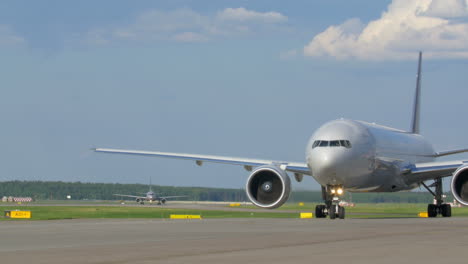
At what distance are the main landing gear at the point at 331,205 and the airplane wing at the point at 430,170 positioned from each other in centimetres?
509

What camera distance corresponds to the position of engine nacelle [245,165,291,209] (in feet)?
118

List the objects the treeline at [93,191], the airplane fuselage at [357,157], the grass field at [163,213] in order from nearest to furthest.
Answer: the airplane fuselage at [357,157] → the grass field at [163,213] → the treeline at [93,191]

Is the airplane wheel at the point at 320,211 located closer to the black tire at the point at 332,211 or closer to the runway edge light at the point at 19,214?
the black tire at the point at 332,211

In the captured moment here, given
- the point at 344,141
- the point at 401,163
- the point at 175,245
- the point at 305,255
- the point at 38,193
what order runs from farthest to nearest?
the point at 38,193 < the point at 401,163 < the point at 344,141 < the point at 175,245 < the point at 305,255

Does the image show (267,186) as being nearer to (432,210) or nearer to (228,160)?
(228,160)

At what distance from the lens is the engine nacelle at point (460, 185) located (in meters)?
34.2

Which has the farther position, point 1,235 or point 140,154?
point 140,154

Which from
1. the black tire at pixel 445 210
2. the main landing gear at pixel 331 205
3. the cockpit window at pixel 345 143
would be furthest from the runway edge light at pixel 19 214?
the black tire at pixel 445 210

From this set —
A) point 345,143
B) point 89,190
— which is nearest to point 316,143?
point 345,143

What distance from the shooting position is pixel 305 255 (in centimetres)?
1523

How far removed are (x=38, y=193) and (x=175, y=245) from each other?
6480 inches

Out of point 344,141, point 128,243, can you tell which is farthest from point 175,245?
point 344,141

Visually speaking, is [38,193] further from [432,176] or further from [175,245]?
[175,245]

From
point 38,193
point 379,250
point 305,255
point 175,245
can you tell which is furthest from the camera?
point 38,193
